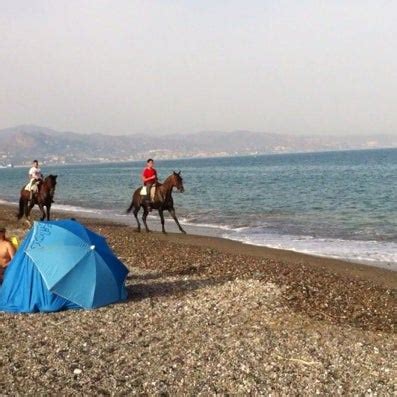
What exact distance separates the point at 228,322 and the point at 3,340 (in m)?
3.82

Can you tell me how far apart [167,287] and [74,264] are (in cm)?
260

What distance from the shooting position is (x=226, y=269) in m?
14.3

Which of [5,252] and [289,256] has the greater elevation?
[5,252]

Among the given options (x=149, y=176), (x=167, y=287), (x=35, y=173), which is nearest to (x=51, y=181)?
(x=35, y=173)

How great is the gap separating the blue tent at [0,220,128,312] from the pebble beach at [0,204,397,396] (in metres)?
0.35


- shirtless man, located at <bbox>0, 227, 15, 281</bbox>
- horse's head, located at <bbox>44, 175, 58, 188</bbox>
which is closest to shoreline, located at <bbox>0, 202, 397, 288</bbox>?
horse's head, located at <bbox>44, 175, 58, 188</bbox>

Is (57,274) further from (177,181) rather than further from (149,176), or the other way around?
(149,176)

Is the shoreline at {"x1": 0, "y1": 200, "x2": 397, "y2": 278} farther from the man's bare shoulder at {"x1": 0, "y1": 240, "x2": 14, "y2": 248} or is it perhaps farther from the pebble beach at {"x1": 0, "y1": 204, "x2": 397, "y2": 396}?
the man's bare shoulder at {"x1": 0, "y1": 240, "x2": 14, "y2": 248}

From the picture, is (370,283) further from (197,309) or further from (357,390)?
(357,390)

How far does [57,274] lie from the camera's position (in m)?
10.6

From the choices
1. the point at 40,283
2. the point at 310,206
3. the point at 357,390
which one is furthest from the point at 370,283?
the point at 310,206

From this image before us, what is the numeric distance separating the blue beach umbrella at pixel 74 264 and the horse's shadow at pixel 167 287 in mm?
691

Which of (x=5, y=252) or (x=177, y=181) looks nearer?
(x=5, y=252)

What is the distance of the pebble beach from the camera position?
23.2ft
